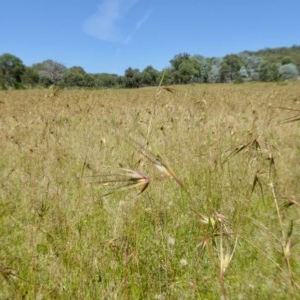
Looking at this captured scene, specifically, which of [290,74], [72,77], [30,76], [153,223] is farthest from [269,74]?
[30,76]

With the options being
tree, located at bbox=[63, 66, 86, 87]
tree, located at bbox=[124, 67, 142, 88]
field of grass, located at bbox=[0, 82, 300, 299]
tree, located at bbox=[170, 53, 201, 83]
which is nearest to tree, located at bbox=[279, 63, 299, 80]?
tree, located at bbox=[124, 67, 142, 88]

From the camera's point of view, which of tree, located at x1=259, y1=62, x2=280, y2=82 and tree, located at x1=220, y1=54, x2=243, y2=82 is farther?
tree, located at x1=220, y1=54, x2=243, y2=82

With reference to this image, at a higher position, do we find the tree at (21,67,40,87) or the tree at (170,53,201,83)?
the tree at (170,53,201,83)

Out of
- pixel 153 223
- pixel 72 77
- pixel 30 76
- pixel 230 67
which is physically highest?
pixel 72 77

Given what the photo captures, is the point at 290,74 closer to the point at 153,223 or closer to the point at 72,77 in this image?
the point at 72,77

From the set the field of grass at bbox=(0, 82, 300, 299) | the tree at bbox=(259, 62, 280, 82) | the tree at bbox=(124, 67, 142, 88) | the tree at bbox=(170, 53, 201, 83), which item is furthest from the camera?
the tree at bbox=(259, 62, 280, 82)

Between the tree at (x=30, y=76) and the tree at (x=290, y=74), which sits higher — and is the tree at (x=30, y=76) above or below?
below

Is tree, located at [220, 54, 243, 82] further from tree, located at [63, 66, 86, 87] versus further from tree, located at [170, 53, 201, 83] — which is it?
tree, located at [170, 53, 201, 83]

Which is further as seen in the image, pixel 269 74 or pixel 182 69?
pixel 269 74

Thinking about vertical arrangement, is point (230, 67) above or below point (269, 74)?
above

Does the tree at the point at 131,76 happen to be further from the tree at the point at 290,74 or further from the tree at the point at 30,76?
the tree at the point at 30,76

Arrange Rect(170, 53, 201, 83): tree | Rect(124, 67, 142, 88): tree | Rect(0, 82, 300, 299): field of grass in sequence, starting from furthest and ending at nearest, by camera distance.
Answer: Rect(124, 67, 142, 88): tree → Rect(170, 53, 201, 83): tree → Rect(0, 82, 300, 299): field of grass

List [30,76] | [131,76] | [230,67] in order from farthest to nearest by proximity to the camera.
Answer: [230,67] → [30,76] → [131,76]

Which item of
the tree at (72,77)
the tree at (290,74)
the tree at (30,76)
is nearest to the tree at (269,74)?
the tree at (290,74)
